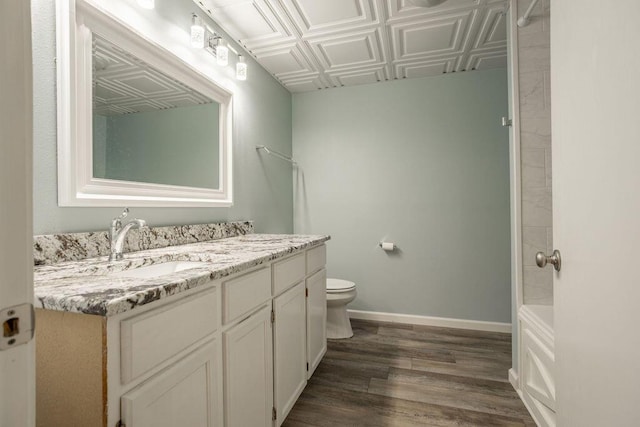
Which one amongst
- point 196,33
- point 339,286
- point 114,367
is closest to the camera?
point 114,367

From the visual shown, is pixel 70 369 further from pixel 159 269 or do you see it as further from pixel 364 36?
pixel 364 36

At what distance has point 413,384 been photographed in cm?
181

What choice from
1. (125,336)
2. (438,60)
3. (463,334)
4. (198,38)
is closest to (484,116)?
(438,60)

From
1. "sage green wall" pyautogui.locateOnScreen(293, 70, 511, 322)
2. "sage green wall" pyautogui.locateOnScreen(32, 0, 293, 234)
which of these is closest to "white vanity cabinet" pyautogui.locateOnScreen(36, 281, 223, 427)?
"sage green wall" pyautogui.locateOnScreen(32, 0, 293, 234)

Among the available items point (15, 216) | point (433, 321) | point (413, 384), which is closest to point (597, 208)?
point (15, 216)

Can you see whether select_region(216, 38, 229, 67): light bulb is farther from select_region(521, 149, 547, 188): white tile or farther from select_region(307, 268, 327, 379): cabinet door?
select_region(521, 149, 547, 188): white tile

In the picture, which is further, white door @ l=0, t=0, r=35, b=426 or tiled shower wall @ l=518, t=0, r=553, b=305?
tiled shower wall @ l=518, t=0, r=553, b=305

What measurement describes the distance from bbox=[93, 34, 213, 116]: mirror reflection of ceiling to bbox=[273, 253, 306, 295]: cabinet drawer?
953 mm

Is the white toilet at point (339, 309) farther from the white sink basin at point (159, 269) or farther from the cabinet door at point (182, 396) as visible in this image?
the cabinet door at point (182, 396)

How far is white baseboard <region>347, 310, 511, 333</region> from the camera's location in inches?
102

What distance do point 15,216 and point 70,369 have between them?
0.47m

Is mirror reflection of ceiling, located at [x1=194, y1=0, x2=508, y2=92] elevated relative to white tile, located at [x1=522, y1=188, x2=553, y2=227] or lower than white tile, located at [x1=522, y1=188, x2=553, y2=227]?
elevated

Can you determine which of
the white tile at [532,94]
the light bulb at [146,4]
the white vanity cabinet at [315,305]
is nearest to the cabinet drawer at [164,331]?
the white vanity cabinet at [315,305]

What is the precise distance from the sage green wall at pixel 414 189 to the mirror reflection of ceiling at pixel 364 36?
0.26m
